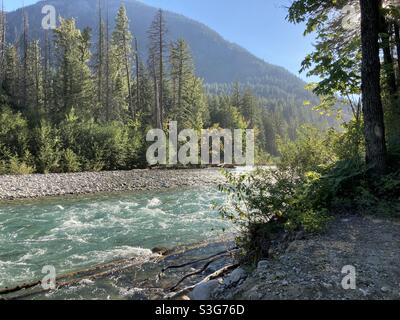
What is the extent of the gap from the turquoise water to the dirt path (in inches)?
72.8

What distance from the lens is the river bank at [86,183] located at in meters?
19.2

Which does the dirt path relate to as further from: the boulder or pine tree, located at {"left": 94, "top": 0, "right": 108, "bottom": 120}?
pine tree, located at {"left": 94, "top": 0, "right": 108, "bottom": 120}

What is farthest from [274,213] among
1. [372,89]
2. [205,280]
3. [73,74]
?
[73,74]

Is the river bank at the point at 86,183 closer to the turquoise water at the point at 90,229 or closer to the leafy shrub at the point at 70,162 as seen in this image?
the turquoise water at the point at 90,229

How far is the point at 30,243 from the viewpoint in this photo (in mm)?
10414

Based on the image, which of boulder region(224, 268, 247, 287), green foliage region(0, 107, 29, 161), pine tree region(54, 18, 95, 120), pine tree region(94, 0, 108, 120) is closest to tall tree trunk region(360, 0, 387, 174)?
boulder region(224, 268, 247, 287)

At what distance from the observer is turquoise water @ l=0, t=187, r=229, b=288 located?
8922 mm

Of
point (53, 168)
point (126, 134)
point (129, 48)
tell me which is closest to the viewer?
point (53, 168)

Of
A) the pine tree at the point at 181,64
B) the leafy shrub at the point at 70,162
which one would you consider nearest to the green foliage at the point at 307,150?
the leafy shrub at the point at 70,162

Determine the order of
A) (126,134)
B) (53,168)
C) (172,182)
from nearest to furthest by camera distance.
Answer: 1. (172,182)
2. (53,168)
3. (126,134)

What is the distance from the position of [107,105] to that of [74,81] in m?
4.54

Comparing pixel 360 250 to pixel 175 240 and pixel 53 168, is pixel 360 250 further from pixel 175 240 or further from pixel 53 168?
pixel 53 168

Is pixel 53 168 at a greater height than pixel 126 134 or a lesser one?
lesser

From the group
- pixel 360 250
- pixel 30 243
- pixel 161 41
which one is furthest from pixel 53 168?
pixel 360 250
